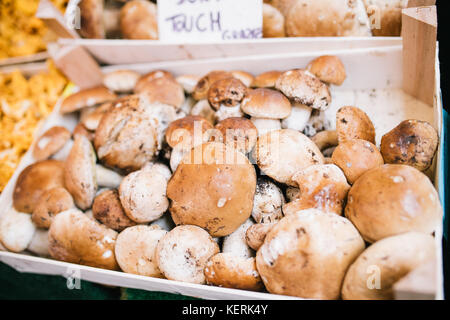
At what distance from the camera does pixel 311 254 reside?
3.82 ft

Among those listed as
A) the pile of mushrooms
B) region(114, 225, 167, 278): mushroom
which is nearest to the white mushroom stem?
the pile of mushrooms

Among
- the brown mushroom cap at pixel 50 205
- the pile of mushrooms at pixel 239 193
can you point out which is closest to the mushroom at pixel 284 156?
the pile of mushrooms at pixel 239 193

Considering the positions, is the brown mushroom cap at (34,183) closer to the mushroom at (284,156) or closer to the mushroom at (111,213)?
the mushroom at (111,213)

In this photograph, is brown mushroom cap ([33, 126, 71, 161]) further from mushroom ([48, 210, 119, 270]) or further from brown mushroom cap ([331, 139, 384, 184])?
brown mushroom cap ([331, 139, 384, 184])

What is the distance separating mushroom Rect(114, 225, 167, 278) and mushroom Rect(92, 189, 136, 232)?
0.09 m

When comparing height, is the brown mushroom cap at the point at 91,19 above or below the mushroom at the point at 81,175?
above

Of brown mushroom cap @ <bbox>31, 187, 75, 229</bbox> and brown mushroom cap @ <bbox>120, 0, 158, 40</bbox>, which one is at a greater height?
brown mushroom cap @ <bbox>120, 0, 158, 40</bbox>

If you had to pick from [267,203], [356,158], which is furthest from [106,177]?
[356,158]

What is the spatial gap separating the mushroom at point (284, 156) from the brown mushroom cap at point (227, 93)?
292mm

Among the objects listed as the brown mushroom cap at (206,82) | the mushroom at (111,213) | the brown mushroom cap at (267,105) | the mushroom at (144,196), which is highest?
the brown mushroom cap at (206,82)

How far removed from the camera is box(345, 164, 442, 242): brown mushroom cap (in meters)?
1.14

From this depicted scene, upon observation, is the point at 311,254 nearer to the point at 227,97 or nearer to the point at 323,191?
the point at 323,191

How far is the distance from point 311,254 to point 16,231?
1675 mm

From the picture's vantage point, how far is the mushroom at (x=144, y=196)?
1579 millimetres
